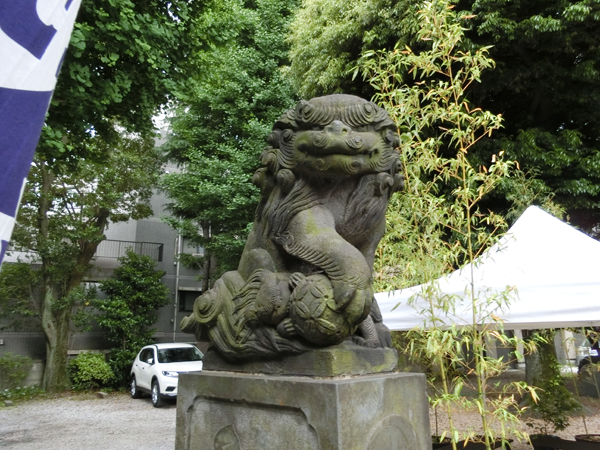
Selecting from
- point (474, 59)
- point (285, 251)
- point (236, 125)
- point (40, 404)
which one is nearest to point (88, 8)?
point (474, 59)

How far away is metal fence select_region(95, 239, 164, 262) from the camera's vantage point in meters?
18.2

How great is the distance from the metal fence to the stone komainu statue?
1588 cm

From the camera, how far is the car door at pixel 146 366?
11.7m

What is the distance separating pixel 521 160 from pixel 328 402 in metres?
6.13

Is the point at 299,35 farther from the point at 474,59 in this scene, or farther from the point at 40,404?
the point at 40,404

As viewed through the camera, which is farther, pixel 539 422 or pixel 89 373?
pixel 89 373

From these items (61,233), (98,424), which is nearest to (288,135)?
(98,424)

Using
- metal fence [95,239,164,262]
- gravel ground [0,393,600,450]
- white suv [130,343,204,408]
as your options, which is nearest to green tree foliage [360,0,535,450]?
gravel ground [0,393,600,450]

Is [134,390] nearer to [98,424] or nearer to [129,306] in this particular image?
[129,306]

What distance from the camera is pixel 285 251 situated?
277 cm

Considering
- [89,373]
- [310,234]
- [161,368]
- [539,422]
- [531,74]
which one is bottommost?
[539,422]

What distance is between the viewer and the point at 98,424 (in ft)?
31.2

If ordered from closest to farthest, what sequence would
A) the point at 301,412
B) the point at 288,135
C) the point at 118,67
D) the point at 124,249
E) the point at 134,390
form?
the point at 301,412 → the point at 288,135 → the point at 118,67 → the point at 134,390 → the point at 124,249

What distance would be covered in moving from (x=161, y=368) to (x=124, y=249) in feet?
26.9
